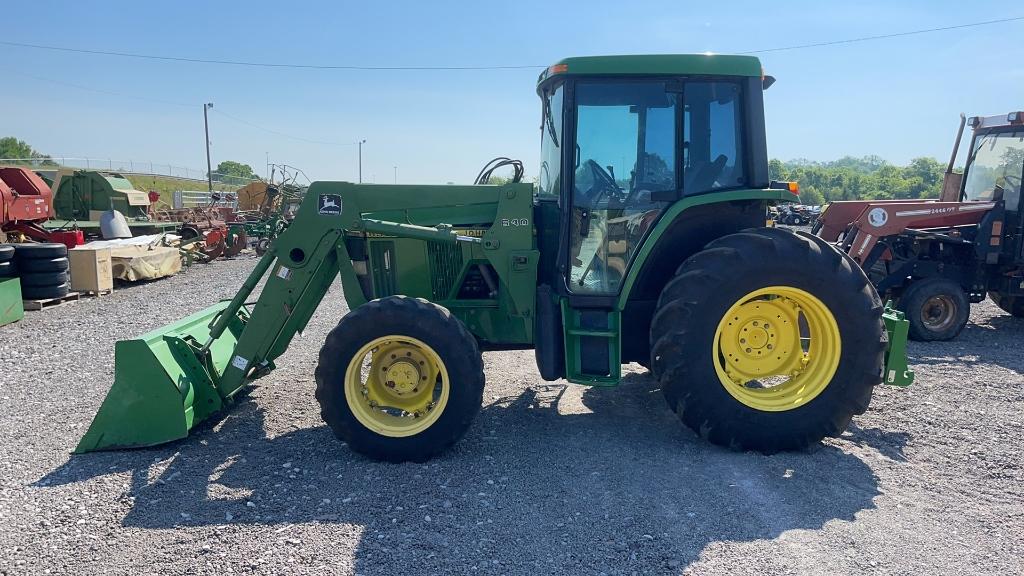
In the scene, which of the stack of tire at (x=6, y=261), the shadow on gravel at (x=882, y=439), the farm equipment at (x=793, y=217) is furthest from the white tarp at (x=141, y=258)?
the farm equipment at (x=793, y=217)

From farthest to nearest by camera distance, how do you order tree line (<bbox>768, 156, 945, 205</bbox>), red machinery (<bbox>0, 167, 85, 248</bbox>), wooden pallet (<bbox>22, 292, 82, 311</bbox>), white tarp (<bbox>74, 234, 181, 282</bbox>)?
tree line (<bbox>768, 156, 945, 205</bbox>) < red machinery (<bbox>0, 167, 85, 248</bbox>) < white tarp (<bbox>74, 234, 181, 282</bbox>) < wooden pallet (<bbox>22, 292, 82, 311</bbox>)

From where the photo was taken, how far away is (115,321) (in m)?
9.32

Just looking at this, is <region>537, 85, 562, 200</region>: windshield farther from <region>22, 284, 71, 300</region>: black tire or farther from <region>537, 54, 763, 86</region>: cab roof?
<region>22, 284, 71, 300</region>: black tire

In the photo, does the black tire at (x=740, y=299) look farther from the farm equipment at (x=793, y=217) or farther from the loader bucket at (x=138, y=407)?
the farm equipment at (x=793, y=217)

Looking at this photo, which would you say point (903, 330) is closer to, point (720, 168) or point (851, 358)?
point (851, 358)

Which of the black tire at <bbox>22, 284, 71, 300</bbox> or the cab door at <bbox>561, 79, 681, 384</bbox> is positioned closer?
the cab door at <bbox>561, 79, 681, 384</bbox>

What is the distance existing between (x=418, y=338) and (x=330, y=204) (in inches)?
51.6

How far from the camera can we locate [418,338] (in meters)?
4.30

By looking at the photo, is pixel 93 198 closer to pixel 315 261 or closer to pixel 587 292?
pixel 315 261

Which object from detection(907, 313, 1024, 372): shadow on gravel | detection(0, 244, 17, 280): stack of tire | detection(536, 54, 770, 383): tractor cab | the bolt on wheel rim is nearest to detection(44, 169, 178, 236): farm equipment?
detection(0, 244, 17, 280): stack of tire

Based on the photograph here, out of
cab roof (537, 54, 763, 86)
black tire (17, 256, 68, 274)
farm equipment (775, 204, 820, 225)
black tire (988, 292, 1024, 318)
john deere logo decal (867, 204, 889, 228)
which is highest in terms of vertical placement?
cab roof (537, 54, 763, 86)

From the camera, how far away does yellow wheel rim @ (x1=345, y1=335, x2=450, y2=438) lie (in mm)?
4336

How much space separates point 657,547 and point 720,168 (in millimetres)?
2625

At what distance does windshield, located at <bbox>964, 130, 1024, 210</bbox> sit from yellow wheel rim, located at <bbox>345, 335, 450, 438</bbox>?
27.5 feet
